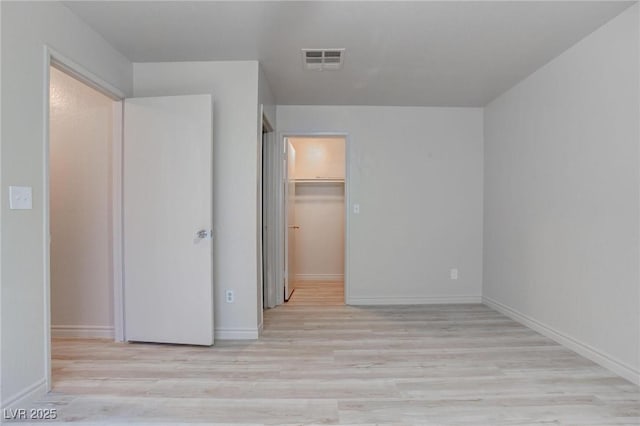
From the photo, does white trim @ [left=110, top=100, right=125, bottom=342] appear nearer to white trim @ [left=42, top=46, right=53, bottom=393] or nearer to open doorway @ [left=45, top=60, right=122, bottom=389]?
open doorway @ [left=45, top=60, right=122, bottom=389]

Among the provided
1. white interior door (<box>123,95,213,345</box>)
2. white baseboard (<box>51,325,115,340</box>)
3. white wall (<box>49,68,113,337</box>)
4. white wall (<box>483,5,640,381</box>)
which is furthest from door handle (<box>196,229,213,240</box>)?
white wall (<box>483,5,640,381</box>)

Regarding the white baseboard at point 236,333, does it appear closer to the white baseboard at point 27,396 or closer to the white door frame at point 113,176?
the white door frame at point 113,176

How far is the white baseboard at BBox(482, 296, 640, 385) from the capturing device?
211 centimetres

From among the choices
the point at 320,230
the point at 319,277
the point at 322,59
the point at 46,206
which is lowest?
the point at 319,277

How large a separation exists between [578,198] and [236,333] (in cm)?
292

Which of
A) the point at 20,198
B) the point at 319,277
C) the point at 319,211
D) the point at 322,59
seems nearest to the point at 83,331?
the point at 20,198

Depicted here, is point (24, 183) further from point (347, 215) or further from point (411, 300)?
point (411, 300)

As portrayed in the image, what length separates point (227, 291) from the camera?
2.84 m

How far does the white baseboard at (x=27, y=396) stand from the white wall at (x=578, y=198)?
139 inches

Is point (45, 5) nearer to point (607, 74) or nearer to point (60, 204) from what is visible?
point (60, 204)

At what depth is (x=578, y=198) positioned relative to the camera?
8.29 ft

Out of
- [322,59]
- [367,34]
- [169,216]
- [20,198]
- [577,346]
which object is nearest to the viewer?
[20,198]

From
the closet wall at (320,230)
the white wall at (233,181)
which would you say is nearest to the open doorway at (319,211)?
the closet wall at (320,230)

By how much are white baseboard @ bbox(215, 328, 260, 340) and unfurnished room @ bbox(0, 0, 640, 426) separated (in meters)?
0.02
